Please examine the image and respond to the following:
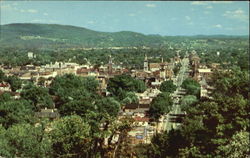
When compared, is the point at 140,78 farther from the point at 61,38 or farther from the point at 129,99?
the point at 61,38

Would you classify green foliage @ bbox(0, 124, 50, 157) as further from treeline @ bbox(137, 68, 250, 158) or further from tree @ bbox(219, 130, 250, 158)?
tree @ bbox(219, 130, 250, 158)

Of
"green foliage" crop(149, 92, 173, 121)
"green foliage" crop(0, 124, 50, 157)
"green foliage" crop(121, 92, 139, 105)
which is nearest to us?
"green foliage" crop(0, 124, 50, 157)

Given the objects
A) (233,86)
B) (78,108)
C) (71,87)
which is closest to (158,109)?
(233,86)

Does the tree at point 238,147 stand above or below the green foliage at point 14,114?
above

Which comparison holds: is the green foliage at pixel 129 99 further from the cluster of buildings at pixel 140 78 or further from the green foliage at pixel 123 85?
the green foliage at pixel 123 85

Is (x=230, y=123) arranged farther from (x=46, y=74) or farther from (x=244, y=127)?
(x=46, y=74)

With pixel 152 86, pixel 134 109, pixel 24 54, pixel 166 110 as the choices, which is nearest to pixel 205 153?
pixel 166 110

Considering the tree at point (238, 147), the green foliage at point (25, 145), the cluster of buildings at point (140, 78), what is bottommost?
the cluster of buildings at point (140, 78)

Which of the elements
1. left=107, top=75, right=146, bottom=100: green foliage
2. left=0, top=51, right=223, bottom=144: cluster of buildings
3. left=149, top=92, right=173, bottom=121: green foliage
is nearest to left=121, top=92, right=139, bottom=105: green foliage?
left=0, top=51, right=223, bottom=144: cluster of buildings

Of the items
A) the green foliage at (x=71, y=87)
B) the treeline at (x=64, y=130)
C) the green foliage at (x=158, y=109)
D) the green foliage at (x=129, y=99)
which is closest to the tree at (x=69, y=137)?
the treeline at (x=64, y=130)

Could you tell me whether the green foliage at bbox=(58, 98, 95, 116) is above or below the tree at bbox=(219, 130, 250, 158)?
below

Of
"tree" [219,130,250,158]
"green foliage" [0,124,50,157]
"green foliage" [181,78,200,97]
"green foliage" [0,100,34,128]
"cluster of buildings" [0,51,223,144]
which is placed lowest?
"cluster of buildings" [0,51,223,144]
